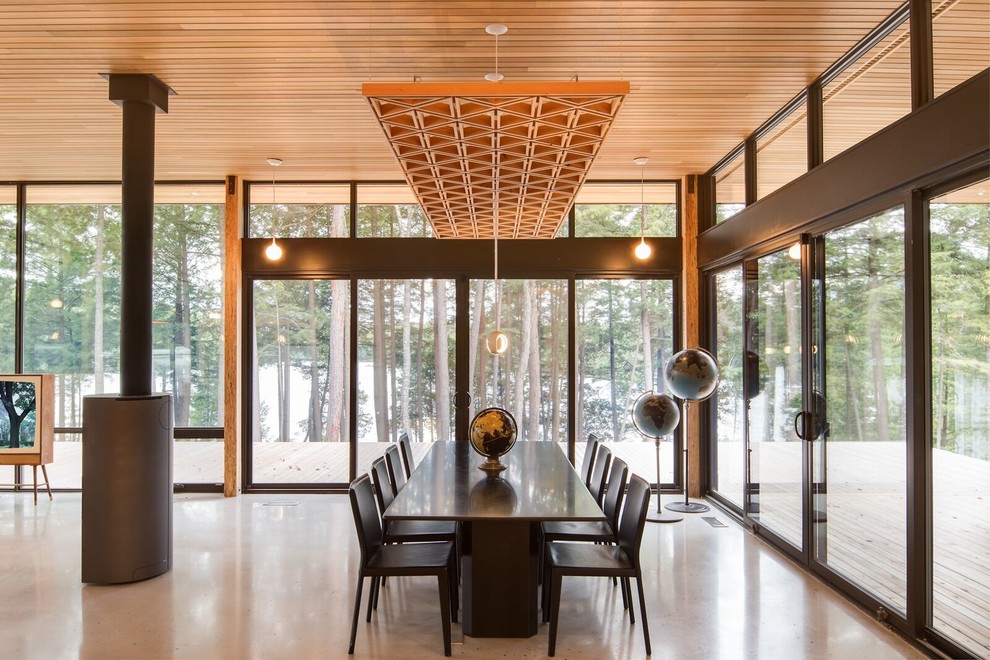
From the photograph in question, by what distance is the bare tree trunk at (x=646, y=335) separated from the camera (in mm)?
6980

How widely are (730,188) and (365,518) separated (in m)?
4.81

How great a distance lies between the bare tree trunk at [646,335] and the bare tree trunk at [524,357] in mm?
1239

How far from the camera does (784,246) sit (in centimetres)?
486

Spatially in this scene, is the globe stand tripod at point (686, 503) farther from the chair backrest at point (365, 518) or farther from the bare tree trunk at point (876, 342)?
the chair backrest at point (365, 518)

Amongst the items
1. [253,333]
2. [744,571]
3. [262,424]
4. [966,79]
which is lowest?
[744,571]

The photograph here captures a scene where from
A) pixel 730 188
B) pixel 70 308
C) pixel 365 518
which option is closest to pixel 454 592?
pixel 365 518

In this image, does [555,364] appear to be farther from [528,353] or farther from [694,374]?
[694,374]

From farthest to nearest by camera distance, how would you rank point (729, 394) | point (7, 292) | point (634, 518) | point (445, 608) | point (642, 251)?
1. point (7, 292)
2. point (642, 251)
3. point (729, 394)
4. point (634, 518)
5. point (445, 608)

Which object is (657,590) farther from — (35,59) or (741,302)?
(35,59)

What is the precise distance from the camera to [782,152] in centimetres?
509

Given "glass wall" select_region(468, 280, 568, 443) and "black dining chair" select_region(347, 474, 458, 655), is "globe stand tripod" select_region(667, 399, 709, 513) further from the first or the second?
"black dining chair" select_region(347, 474, 458, 655)

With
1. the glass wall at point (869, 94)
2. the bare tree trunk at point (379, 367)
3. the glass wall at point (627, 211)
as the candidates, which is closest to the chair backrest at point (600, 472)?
the glass wall at point (869, 94)

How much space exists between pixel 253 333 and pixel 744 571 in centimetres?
546

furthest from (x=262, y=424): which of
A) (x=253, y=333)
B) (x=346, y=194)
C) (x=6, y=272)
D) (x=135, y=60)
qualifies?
(x=135, y=60)
